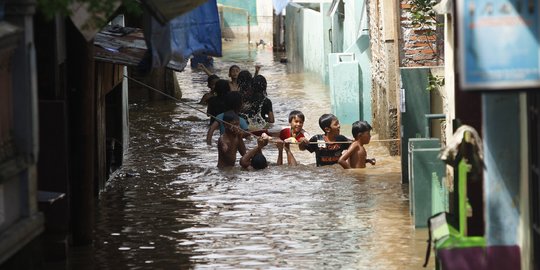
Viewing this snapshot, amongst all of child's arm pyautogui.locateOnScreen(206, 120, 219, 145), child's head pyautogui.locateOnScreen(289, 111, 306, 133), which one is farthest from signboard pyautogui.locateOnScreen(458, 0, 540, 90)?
child's arm pyautogui.locateOnScreen(206, 120, 219, 145)

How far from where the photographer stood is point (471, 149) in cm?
838

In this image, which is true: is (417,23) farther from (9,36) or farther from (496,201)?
(9,36)

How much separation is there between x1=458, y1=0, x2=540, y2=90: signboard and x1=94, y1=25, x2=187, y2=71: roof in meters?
6.41

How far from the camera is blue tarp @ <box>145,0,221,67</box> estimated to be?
1110cm

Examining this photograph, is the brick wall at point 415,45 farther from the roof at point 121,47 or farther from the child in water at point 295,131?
the roof at point 121,47

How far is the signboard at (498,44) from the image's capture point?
22.7 feet

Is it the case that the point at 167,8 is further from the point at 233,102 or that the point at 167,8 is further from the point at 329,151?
the point at 233,102

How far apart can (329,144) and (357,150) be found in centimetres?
39

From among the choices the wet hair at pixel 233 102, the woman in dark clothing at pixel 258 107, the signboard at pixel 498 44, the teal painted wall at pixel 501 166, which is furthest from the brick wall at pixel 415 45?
the signboard at pixel 498 44

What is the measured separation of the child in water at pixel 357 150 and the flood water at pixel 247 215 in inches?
4.6

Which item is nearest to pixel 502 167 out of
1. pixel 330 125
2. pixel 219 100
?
pixel 330 125

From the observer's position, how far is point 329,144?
634 inches

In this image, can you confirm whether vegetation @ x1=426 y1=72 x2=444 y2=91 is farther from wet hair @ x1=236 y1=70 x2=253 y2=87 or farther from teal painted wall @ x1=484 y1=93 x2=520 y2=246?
teal painted wall @ x1=484 y1=93 x2=520 y2=246

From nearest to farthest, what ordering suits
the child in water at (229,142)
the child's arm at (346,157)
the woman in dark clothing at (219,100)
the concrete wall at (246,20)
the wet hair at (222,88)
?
the child's arm at (346,157) → the child in water at (229,142) → the woman in dark clothing at (219,100) → the wet hair at (222,88) → the concrete wall at (246,20)
